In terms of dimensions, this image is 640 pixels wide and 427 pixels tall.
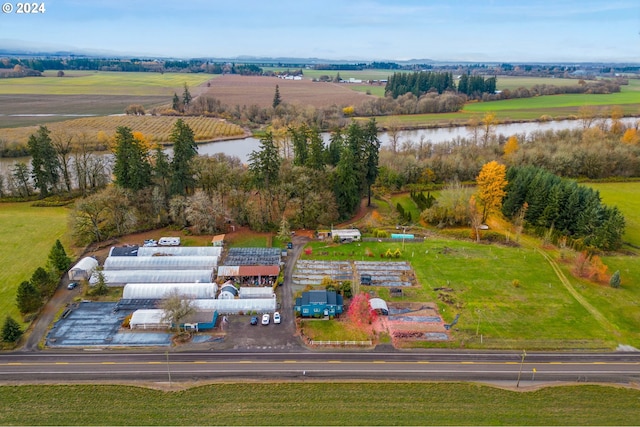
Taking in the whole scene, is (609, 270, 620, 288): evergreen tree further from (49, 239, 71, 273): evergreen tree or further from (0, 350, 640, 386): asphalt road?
(49, 239, 71, 273): evergreen tree

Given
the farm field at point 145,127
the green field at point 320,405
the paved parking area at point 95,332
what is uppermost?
the farm field at point 145,127

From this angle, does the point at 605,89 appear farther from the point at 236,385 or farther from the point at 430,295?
the point at 236,385

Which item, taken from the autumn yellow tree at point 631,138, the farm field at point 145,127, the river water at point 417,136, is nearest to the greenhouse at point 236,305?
the river water at point 417,136

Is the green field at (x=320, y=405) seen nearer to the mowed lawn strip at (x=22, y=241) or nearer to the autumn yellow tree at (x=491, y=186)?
the mowed lawn strip at (x=22, y=241)

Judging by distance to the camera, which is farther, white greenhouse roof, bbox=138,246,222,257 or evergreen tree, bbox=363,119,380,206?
evergreen tree, bbox=363,119,380,206

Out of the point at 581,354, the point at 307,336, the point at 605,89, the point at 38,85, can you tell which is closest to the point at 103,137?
the point at 307,336

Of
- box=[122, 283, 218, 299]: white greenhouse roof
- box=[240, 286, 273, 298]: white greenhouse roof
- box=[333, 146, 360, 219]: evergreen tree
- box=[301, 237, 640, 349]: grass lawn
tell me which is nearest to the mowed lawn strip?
box=[122, 283, 218, 299]: white greenhouse roof
